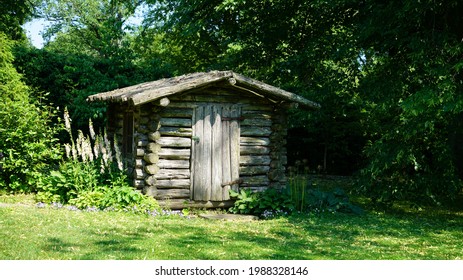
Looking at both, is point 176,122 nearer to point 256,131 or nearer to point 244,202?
point 256,131

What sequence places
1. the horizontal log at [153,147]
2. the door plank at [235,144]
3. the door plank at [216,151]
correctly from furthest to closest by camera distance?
1. the door plank at [235,144]
2. the door plank at [216,151]
3. the horizontal log at [153,147]

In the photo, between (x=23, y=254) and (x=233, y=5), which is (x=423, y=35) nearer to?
(x=233, y=5)

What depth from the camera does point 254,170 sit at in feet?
41.1

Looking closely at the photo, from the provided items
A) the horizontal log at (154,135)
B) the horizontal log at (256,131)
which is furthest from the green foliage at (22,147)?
the horizontal log at (256,131)

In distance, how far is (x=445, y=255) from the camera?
26.0ft

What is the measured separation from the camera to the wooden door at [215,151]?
1191 centimetres

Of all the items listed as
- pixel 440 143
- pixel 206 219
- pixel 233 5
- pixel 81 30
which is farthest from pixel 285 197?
pixel 81 30

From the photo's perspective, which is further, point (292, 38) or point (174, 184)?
point (292, 38)

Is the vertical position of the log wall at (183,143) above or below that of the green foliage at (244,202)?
above

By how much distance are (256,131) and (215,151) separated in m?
1.15

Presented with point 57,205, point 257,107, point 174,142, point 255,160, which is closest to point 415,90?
point 257,107

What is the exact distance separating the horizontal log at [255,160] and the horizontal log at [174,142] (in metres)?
1.37

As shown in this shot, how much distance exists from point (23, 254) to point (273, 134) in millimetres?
7278

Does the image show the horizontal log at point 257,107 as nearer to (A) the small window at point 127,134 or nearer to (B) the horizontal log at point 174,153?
(B) the horizontal log at point 174,153
